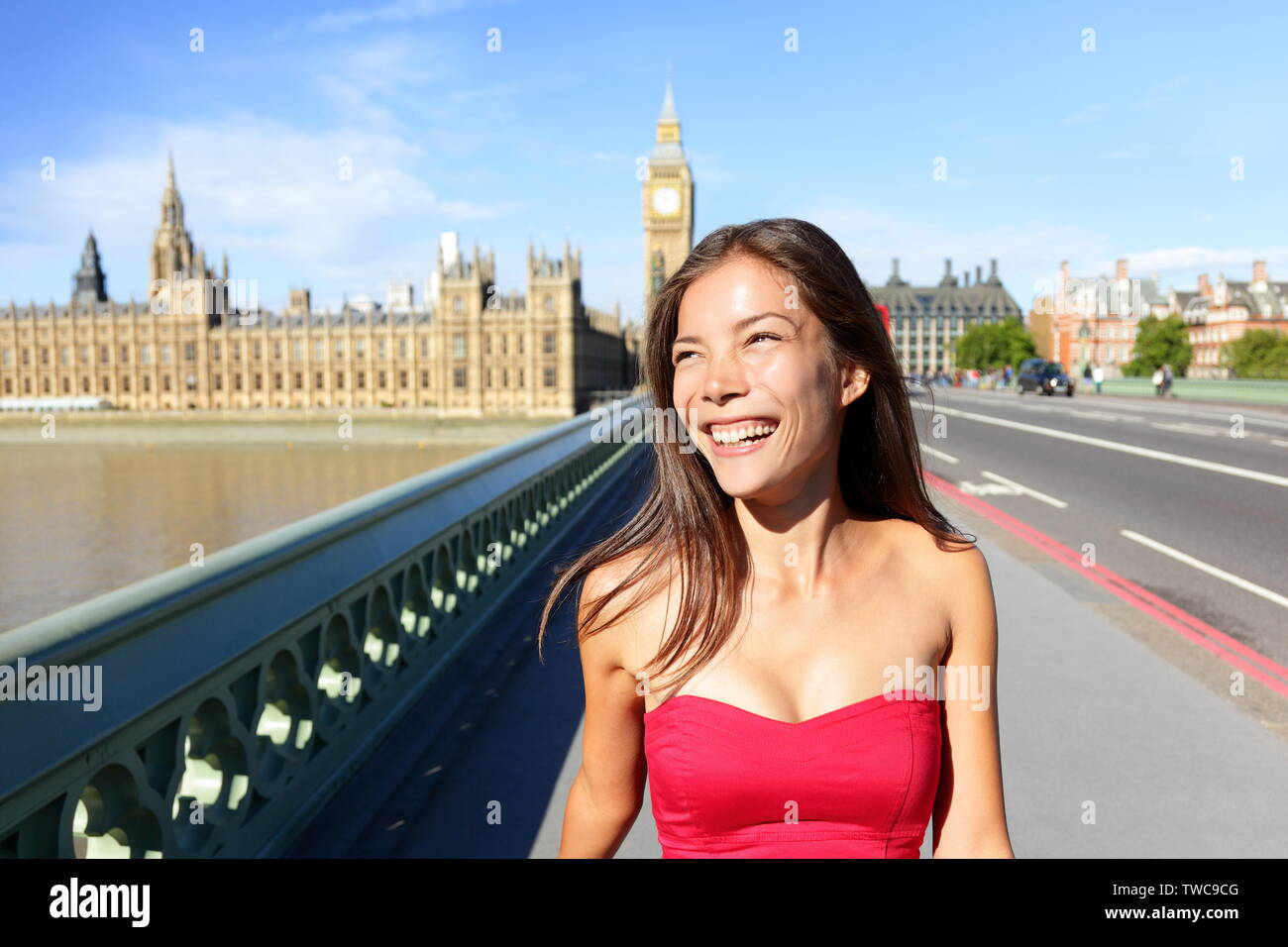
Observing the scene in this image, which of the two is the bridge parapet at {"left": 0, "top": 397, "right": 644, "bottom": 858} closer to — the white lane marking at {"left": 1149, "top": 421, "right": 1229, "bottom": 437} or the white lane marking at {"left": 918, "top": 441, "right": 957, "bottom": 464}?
the white lane marking at {"left": 918, "top": 441, "right": 957, "bottom": 464}

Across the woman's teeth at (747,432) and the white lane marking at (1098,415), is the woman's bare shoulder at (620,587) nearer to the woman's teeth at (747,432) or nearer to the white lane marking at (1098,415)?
the woman's teeth at (747,432)

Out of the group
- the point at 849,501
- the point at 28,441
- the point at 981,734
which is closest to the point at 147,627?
the point at 849,501

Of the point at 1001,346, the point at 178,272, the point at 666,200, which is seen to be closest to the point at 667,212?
the point at 666,200

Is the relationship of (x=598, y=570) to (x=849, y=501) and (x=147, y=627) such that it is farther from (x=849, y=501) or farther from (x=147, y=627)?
(x=147, y=627)

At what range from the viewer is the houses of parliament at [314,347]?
109 meters

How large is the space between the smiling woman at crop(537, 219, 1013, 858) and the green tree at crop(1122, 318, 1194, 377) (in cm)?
11794

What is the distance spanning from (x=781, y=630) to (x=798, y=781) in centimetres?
26

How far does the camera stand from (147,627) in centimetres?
261

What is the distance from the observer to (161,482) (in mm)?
50250

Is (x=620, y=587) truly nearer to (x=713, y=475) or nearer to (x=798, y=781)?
(x=713, y=475)

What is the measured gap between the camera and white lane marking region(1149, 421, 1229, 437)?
79.4ft

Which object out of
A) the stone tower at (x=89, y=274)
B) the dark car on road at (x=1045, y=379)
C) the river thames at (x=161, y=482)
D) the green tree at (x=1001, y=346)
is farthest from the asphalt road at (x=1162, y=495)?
the stone tower at (x=89, y=274)

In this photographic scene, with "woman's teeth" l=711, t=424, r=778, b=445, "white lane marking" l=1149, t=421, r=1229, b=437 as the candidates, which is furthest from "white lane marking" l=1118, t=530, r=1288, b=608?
"white lane marking" l=1149, t=421, r=1229, b=437

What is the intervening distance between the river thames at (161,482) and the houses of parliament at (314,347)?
1001 cm
